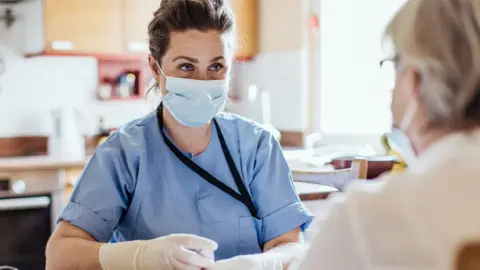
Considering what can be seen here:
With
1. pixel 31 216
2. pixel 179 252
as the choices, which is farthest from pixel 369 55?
pixel 179 252

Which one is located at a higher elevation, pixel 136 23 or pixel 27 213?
pixel 136 23

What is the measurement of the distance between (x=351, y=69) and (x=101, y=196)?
7.71 ft

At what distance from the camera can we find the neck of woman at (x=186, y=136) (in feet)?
4.90

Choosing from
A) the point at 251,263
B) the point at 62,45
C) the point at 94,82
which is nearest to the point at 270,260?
the point at 251,263

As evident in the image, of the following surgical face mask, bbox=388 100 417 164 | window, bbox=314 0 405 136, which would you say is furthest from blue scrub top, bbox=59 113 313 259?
window, bbox=314 0 405 136

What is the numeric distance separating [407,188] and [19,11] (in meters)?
3.13

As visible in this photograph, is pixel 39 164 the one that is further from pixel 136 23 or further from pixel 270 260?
pixel 270 260

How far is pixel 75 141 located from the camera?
10.7ft

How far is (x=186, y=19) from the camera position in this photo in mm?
1453

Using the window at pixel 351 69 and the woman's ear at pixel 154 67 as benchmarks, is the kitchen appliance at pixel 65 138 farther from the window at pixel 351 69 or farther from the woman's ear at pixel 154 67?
the woman's ear at pixel 154 67

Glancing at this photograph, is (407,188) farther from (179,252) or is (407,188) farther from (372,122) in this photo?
(372,122)

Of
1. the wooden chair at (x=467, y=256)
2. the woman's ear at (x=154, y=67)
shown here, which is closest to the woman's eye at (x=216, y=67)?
the woman's ear at (x=154, y=67)

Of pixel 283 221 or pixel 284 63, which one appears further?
pixel 284 63

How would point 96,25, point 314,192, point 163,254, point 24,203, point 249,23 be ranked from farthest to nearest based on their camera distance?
1. point 249,23
2. point 96,25
3. point 24,203
4. point 314,192
5. point 163,254
